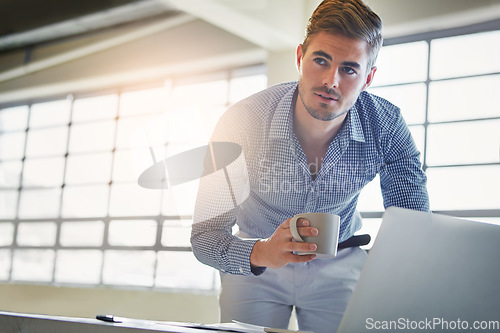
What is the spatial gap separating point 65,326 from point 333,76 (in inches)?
42.9

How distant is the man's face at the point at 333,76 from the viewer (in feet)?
4.98

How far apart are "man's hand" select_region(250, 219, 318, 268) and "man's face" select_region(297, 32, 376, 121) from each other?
0.49m

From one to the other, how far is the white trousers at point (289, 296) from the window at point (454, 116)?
1.93 meters

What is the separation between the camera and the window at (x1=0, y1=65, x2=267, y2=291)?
14.2 ft

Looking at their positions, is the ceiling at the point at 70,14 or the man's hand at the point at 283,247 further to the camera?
the ceiling at the point at 70,14

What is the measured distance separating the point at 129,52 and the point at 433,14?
8.97 feet

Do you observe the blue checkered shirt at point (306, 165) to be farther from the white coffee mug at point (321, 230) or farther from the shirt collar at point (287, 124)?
the white coffee mug at point (321, 230)

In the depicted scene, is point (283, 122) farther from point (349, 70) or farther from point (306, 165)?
point (349, 70)

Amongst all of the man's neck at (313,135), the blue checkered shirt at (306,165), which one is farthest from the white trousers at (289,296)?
the man's neck at (313,135)

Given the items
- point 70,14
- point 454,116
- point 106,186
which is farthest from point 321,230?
point 106,186

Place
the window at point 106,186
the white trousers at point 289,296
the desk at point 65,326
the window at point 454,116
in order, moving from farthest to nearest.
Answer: the window at point 106,186, the window at point 454,116, the white trousers at point 289,296, the desk at point 65,326

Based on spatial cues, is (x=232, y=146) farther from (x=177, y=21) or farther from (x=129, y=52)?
(x=129, y=52)

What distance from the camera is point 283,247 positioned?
44.9 inches

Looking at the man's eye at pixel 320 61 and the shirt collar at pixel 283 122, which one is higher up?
the man's eye at pixel 320 61
